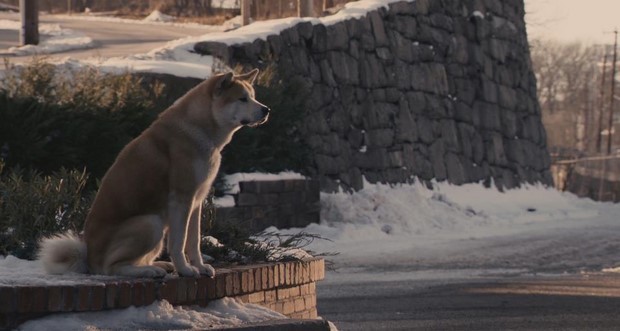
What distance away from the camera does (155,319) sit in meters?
7.52

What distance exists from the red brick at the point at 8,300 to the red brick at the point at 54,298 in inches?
7.1

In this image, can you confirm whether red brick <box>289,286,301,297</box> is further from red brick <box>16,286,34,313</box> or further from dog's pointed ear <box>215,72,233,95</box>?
red brick <box>16,286,34,313</box>

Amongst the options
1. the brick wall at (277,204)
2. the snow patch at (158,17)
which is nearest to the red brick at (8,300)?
the brick wall at (277,204)

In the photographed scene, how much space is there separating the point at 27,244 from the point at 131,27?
26.9 metres

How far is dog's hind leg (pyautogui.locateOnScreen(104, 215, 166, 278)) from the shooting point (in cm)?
801

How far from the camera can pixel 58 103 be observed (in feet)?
54.8

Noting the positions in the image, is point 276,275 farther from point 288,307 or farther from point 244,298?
point 244,298

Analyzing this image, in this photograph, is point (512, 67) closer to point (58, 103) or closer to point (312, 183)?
point (312, 183)

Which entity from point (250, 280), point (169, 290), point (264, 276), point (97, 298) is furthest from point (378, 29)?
point (97, 298)

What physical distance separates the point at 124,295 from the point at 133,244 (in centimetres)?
52

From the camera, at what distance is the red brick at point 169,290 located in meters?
7.79

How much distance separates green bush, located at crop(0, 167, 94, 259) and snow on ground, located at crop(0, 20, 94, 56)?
48.5ft

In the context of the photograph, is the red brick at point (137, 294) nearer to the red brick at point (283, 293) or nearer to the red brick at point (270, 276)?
the red brick at point (270, 276)

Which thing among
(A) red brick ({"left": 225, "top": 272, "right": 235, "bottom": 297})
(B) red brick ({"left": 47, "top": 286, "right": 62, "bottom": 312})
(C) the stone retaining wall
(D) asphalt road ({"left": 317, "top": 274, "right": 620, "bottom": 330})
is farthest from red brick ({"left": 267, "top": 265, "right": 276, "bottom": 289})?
(C) the stone retaining wall
